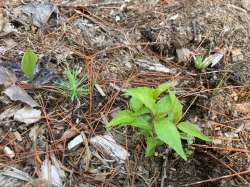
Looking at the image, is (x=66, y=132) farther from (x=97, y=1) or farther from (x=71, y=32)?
(x=97, y=1)

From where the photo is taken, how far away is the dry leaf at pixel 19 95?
1.99 metres

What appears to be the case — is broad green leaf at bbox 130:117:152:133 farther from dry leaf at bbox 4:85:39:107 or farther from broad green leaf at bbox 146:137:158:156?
dry leaf at bbox 4:85:39:107

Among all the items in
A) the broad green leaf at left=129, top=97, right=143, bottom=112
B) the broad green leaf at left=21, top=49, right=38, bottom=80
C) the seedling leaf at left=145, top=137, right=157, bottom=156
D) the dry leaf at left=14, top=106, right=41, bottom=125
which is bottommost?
the seedling leaf at left=145, top=137, right=157, bottom=156

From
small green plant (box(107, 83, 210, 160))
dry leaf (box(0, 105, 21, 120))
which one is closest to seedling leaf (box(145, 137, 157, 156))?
small green plant (box(107, 83, 210, 160))

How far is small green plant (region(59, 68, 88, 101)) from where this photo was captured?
79.8 inches

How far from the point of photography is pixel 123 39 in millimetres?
2420

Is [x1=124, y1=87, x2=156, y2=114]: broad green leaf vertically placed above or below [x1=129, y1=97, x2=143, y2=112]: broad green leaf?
above

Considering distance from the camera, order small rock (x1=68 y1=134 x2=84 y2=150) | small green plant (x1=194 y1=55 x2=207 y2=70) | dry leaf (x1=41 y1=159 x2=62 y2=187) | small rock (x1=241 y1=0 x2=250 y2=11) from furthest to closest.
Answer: small rock (x1=241 y1=0 x2=250 y2=11)
small green plant (x1=194 y1=55 x2=207 y2=70)
small rock (x1=68 y1=134 x2=84 y2=150)
dry leaf (x1=41 y1=159 x2=62 y2=187)

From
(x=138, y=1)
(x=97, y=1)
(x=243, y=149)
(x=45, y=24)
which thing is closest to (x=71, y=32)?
(x=45, y=24)

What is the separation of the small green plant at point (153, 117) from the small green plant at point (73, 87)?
0.29 m

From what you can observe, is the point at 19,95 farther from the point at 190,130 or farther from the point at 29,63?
the point at 190,130

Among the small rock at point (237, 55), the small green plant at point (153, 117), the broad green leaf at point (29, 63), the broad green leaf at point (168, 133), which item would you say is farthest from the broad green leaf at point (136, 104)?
the small rock at point (237, 55)

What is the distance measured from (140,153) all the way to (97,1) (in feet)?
3.72

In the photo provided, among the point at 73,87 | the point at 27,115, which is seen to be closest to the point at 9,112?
the point at 27,115
